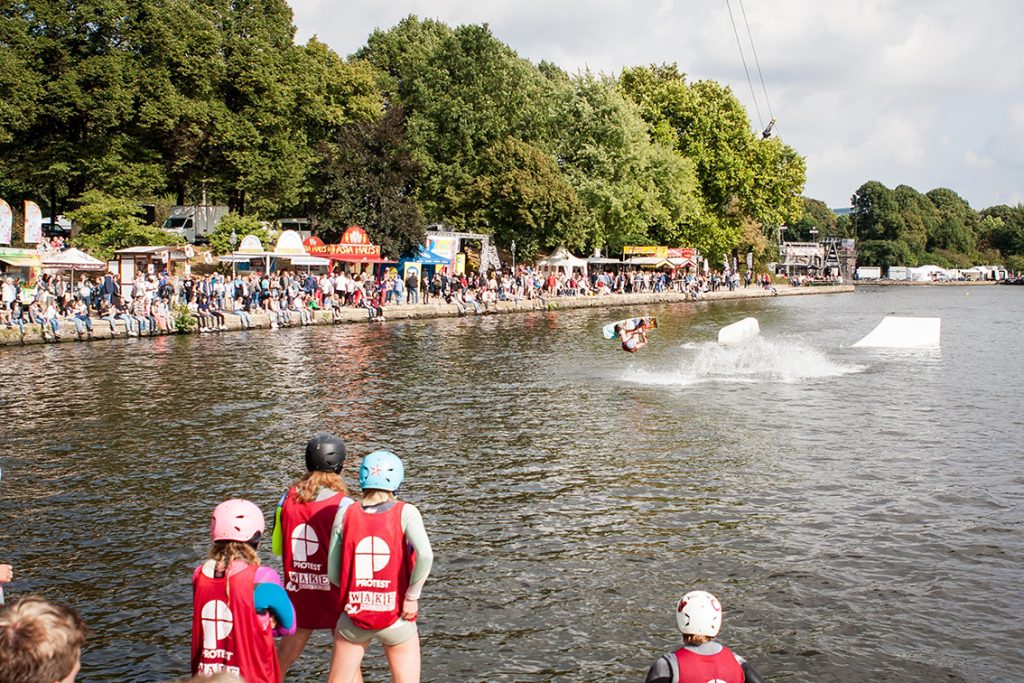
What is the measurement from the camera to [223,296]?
4516cm

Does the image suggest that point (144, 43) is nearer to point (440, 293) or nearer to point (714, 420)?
point (440, 293)

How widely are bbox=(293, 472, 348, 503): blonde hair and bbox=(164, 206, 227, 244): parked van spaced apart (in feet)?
207

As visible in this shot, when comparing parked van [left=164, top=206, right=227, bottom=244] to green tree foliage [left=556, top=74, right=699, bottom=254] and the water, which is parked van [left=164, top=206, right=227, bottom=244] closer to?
green tree foliage [left=556, top=74, right=699, bottom=254]

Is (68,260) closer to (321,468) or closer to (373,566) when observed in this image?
(321,468)

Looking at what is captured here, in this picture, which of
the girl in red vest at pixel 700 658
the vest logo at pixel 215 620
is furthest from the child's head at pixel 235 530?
the girl in red vest at pixel 700 658

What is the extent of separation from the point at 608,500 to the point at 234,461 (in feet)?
22.4

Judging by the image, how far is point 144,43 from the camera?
193ft

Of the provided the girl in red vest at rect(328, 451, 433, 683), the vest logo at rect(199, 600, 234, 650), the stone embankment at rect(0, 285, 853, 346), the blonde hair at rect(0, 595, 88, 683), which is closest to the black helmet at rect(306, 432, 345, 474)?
the girl in red vest at rect(328, 451, 433, 683)

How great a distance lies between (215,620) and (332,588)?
1108 mm

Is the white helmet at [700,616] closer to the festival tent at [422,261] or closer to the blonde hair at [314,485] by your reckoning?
the blonde hair at [314,485]

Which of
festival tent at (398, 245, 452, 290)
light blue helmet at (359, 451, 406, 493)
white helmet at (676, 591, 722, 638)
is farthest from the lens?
festival tent at (398, 245, 452, 290)

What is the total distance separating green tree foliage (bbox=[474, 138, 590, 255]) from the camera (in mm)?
72562

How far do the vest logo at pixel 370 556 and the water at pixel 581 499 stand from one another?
110 inches

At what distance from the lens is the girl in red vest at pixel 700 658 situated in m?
5.26
